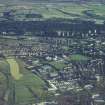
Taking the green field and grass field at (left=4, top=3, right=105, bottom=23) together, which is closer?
the green field

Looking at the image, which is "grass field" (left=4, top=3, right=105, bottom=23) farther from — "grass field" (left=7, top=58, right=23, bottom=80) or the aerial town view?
"grass field" (left=7, top=58, right=23, bottom=80)

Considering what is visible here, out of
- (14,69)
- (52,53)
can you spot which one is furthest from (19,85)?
(52,53)

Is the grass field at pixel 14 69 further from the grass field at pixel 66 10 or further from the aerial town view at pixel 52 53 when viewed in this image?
the grass field at pixel 66 10

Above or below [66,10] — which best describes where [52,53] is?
below

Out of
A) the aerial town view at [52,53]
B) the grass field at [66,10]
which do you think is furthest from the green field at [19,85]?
the grass field at [66,10]

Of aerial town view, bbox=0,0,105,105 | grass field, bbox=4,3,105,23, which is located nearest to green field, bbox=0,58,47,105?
aerial town view, bbox=0,0,105,105

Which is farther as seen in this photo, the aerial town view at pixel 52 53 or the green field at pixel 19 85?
the aerial town view at pixel 52 53

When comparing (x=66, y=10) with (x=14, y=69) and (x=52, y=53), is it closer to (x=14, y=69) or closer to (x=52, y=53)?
(x=52, y=53)

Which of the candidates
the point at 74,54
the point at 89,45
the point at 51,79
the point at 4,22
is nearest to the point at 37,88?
the point at 51,79
